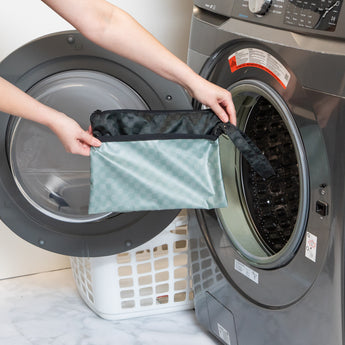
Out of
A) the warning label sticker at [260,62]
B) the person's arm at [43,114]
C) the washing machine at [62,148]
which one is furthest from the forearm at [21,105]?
the warning label sticker at [260,62]

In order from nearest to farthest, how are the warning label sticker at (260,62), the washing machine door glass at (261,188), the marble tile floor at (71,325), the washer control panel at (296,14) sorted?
the washer control panel at (296,14)
the warning label sticker at (260,62)
the washing machine door glass at (261,188)
the marble tile floor at (71,325)

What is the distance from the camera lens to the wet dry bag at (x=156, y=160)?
1.21 meters

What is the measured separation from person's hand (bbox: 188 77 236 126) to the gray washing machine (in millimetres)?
71

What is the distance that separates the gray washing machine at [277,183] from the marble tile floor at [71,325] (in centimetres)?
14

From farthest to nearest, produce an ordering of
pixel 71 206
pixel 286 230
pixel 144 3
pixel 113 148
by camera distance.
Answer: pixel 144 3 < pixel 71 206 < pixel 286 230 < pixel 113 148

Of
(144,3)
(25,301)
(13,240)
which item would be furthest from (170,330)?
(144,3)

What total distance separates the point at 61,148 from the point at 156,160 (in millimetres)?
365

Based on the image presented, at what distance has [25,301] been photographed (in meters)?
1.96

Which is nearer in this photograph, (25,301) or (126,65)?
(126,65)

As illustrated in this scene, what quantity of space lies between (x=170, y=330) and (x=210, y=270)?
0.32 metres

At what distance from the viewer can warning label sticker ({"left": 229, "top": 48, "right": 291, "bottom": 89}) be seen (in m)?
1.12

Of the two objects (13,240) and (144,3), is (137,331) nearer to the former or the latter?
(13,240)

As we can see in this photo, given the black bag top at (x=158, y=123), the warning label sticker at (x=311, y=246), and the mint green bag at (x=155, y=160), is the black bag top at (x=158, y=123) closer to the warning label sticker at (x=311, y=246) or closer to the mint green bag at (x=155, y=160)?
the mint green bag at (x=155, y=160)

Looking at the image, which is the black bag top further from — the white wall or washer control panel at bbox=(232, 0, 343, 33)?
the white wall
